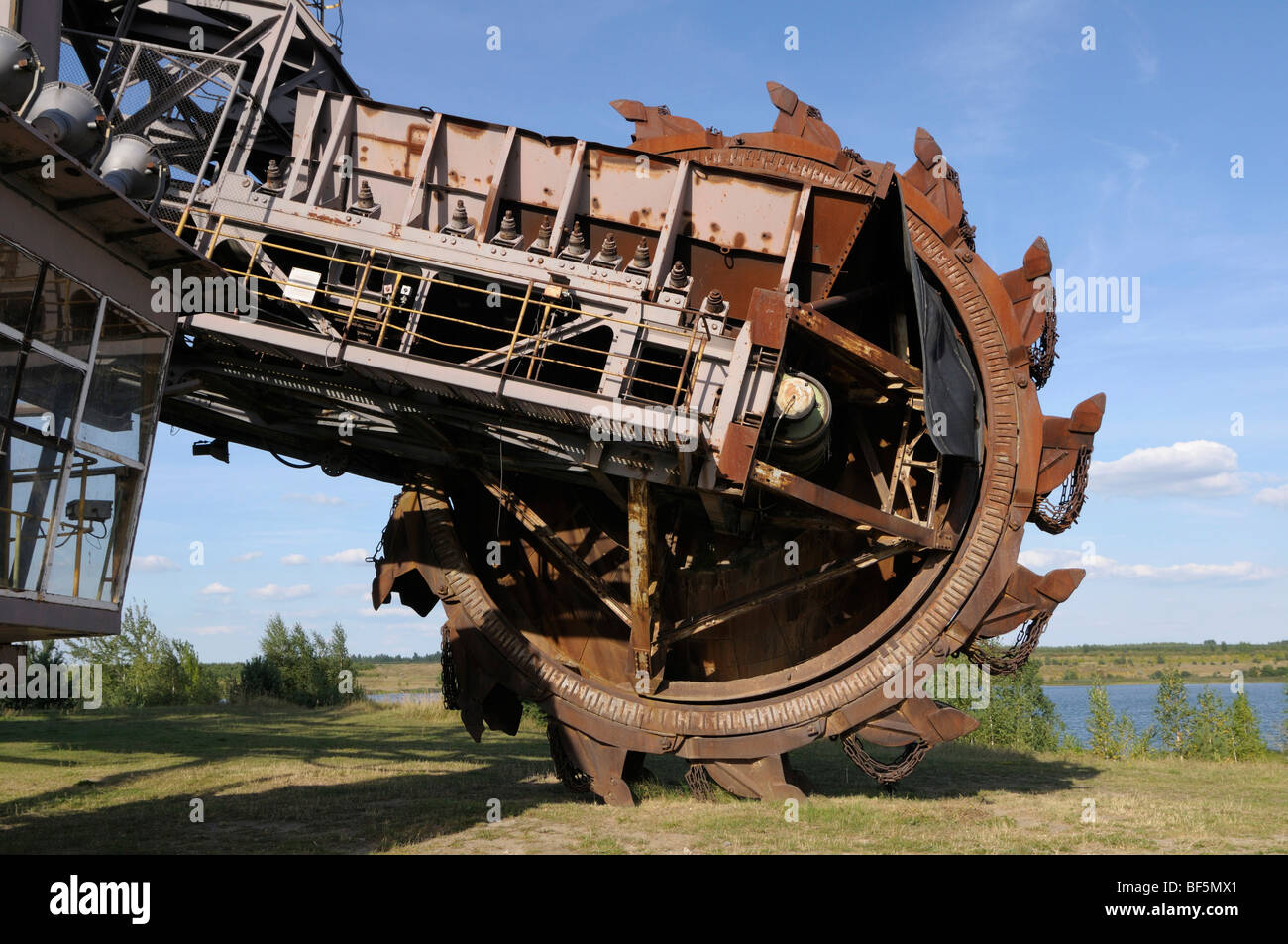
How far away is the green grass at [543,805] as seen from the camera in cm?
1081

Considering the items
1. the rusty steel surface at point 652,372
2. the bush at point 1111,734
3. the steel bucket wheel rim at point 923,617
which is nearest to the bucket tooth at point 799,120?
the rusty steel surface at point 652,372

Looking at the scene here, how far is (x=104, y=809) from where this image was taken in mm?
13000

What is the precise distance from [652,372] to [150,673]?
3274 cm

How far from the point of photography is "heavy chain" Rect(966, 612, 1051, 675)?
1327 centimetres

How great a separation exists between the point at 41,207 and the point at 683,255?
7.43 metres

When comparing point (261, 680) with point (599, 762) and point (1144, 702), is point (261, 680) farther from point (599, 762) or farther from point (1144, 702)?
point (1144, 702)

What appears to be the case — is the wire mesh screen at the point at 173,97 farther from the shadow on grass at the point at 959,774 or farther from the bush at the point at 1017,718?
the bush at the point at 1017,718

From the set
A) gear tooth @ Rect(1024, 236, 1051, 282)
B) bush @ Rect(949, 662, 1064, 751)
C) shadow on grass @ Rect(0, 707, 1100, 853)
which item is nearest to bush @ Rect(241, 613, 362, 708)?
shadow on grass @ Rect(0, 707, 1100, 853)

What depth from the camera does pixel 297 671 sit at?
125 ft

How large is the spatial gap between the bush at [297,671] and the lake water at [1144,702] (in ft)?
84.3

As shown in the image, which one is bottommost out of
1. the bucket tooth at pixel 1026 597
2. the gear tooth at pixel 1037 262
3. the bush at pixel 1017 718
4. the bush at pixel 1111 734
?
the bush at pixel 1017 718

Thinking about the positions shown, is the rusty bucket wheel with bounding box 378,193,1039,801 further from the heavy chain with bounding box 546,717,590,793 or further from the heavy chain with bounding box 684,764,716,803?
the heavy chain with bounding box 546,717,590,793

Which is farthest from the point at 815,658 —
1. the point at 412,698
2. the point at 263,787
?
the point at 412,698

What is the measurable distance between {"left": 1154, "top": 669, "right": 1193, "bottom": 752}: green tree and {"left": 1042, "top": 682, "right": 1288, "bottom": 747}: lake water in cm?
32
